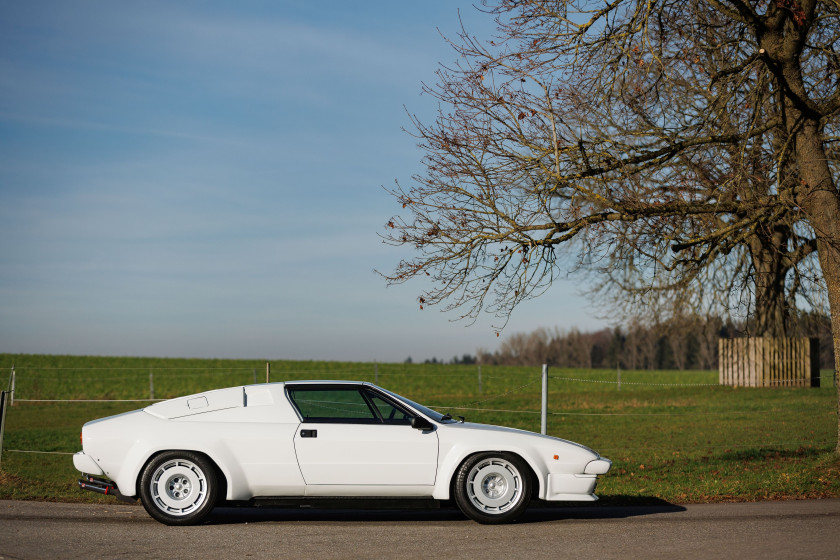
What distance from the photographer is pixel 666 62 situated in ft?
43.8

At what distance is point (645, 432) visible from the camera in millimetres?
22609

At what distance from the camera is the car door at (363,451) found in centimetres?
852

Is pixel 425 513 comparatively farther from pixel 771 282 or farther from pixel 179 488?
pixel 771 282

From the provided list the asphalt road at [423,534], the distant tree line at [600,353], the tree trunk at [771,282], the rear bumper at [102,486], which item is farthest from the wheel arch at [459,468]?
the distant tree line at [600,353]

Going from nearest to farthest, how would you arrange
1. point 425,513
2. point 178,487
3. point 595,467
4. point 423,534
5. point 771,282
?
point 423,534, point 178,487, point 595,467, point 425,513, point 771,282

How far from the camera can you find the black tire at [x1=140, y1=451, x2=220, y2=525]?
8.38 meters

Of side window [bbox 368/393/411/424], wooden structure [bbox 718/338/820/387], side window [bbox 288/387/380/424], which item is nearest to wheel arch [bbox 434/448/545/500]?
side window [bbox 368/393/411/424]

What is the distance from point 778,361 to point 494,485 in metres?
28.6

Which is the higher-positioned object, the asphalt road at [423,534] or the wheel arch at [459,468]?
the wheel arch at [459,468]

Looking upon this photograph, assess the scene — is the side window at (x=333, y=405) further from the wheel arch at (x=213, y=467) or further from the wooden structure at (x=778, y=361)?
the wooden structure at (x=778, y=361)

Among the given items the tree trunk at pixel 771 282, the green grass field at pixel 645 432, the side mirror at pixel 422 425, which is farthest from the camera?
the tree trunk at pixel 771 282

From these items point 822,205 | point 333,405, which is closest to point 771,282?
point 822,205

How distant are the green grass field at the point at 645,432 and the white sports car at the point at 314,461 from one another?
241 cm

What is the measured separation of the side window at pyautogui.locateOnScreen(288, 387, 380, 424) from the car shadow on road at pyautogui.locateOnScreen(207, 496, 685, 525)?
3.57 ft
